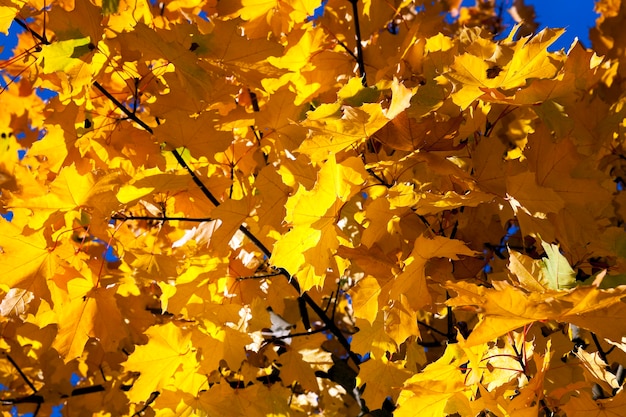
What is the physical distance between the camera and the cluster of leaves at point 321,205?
53.4 inches

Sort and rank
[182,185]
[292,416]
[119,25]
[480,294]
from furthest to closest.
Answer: [292,416], [119,25], [182,185], [480,294]

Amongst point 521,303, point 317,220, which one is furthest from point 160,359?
point 521,303

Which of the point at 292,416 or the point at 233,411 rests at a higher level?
the point at 233,411

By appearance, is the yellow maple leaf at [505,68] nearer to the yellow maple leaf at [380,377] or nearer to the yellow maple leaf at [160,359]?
the yellow maple leaf at [380,377]

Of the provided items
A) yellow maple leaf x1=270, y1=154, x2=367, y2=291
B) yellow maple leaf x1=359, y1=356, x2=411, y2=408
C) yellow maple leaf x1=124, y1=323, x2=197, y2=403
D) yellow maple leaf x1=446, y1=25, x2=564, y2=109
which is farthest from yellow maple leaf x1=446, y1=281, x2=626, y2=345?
yellow maple leaf x1=124, y1=323, x2=197, y2=403

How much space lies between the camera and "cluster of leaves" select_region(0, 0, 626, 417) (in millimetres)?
1356

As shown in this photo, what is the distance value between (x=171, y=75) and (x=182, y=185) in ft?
1.17

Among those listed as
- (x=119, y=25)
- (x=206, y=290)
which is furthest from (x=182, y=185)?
(x=119, y=25)

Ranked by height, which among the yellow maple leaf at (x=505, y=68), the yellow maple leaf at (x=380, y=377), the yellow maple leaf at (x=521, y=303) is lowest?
the yellow maple leaf at (x=380, y=377)

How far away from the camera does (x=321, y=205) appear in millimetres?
1367

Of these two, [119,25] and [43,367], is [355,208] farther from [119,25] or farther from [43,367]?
[43,367]

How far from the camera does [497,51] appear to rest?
1.43 metres

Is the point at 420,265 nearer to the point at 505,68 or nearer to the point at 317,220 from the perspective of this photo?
the point at 317,220

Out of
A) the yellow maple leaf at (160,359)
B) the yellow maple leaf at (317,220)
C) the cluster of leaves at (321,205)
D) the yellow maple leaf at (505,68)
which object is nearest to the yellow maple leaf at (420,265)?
the cluster of leaves at (321,205)
